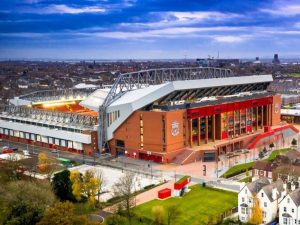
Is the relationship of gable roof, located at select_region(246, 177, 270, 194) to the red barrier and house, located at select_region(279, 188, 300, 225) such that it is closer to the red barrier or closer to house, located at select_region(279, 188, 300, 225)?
house, located at select_region(279, 188, 300, 225)

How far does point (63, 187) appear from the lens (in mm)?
41094

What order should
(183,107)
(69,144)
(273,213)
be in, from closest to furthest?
1. (273,213)
2. (183,107)
3. (69,144)

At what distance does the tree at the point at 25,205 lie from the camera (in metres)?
31.0

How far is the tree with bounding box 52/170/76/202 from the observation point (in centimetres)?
4097

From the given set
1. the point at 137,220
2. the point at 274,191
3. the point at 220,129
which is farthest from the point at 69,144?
the point at 274,191

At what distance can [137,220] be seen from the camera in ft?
121

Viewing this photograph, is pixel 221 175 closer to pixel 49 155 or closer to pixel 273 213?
pixel 273 213

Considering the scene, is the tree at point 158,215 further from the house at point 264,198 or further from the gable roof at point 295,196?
the gable roof at point 295,196

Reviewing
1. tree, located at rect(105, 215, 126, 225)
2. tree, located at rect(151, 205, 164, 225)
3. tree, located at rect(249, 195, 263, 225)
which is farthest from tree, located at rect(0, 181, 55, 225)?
tree, located at rect(249, 195, 263, 225)

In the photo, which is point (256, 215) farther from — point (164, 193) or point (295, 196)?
point (164, 193)

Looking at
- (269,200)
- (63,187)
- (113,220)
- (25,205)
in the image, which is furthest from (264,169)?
(25,205)

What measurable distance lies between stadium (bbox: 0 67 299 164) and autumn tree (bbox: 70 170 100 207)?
16.7m

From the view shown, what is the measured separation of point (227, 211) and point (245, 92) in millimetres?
40692

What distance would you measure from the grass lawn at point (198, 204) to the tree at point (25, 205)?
8.85 m
